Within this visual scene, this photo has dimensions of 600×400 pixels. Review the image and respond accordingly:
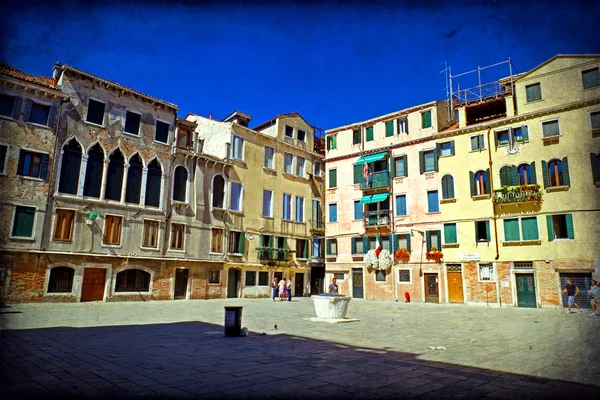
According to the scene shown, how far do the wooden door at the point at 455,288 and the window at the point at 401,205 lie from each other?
5756 millimetres

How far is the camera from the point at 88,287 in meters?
22.8

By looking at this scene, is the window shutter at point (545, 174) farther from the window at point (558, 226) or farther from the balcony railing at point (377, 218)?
the balcony railing at point (377, 218)

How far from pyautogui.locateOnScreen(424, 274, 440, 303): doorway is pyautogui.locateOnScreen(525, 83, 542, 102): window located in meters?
13.1

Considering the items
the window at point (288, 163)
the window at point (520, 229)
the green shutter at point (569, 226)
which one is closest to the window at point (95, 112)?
the window at point (288, 163)

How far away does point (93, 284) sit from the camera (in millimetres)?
23062

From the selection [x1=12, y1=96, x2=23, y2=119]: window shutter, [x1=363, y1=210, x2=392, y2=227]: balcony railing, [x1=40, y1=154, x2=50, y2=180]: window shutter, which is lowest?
[x1=363, y1=210, x2=392, y2=227]: balcony railing

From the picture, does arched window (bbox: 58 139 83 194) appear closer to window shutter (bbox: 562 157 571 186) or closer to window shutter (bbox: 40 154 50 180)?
window shutter (bbox: 40 154 50 180)

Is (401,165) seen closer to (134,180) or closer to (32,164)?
(134,180)

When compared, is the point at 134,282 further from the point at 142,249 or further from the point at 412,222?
the point at 412,222

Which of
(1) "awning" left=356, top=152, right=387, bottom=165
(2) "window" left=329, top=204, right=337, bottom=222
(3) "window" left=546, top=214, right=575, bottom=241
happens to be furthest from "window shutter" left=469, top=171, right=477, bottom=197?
(2) "window" left=329, top=204, right=337, bottom=222

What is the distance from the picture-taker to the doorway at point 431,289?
28.6 meters

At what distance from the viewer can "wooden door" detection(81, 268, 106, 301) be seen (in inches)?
895

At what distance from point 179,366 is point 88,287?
19.3 metres

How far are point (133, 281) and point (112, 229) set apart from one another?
340 centimetres
